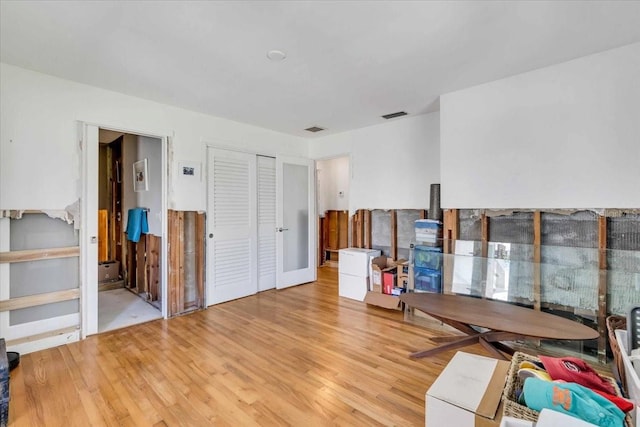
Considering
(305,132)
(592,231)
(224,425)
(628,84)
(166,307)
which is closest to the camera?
(224,425)

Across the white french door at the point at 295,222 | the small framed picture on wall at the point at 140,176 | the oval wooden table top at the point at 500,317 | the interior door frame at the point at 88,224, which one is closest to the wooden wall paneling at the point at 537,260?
the oval wooden table top at the point at 500,317

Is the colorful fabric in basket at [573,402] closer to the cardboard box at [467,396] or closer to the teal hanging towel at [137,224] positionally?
the cardboard box at [467,396]

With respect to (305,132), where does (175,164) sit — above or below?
below

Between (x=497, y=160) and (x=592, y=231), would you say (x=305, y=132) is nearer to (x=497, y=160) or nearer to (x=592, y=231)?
(x=497, y=160)

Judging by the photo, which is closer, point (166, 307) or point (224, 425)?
point (224, 425)

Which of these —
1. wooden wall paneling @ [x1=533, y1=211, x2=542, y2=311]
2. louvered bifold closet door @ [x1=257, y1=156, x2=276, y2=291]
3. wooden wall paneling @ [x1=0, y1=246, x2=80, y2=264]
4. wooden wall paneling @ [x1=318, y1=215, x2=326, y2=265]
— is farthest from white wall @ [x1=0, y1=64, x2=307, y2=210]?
wooden wall paneling @ [x1=533, y1=211, x2=542, y2=311]

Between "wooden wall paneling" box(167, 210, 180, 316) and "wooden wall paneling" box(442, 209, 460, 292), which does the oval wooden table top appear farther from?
"wooden wall paneling" box(167, 210, 180, 316)

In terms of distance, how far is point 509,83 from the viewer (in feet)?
9.62

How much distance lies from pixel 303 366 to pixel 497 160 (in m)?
2.70

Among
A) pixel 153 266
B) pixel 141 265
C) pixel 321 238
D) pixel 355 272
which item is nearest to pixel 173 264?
pixel 153 266

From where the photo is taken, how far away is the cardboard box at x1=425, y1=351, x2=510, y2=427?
127 centimetres

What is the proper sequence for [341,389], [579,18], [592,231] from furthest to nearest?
[592,231] → [341,389] → [579,18]

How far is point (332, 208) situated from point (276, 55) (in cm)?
469

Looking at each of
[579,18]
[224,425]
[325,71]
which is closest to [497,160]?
[579,18]
